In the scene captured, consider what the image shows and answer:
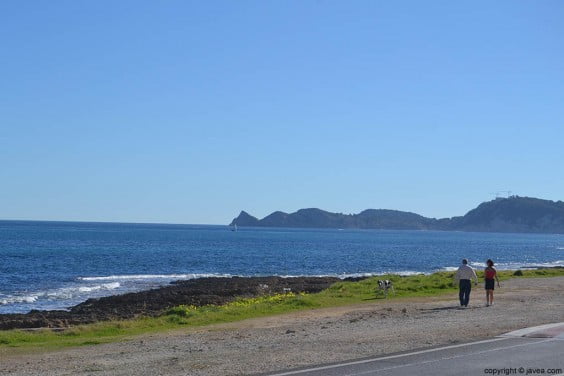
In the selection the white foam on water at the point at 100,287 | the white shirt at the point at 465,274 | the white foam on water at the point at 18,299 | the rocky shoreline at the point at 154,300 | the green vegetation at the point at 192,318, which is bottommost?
the white foam on water at the point at 18,299

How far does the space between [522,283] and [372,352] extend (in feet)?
87.9

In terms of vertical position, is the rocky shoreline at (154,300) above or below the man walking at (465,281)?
below

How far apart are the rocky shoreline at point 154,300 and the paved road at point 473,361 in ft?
58.8

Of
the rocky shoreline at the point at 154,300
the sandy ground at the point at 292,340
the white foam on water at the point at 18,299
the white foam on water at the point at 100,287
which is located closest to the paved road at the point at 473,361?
the sandy ground at the point at 292,340

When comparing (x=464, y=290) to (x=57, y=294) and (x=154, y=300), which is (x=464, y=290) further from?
(x=57, y=294)

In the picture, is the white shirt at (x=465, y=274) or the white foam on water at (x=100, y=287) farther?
the white foam on water at (x=100, y=287)

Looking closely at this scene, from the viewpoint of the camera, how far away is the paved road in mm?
12431

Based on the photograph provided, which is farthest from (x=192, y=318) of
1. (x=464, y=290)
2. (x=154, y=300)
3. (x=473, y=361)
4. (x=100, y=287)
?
(x=100, y=287)

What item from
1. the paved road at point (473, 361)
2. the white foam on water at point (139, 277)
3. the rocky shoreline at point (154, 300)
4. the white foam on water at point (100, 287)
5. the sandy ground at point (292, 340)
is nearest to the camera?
A: the paved road at point (473, 361)

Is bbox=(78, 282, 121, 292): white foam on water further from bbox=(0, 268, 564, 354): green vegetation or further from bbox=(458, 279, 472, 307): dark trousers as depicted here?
bbox=(458, 279, 472, 307): dark trousers

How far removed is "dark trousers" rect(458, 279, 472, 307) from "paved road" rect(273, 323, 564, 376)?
31.7 feet

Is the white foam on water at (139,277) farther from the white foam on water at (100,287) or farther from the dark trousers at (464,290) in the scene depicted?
the dark trousers at (464,290)

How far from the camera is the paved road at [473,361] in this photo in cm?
1243

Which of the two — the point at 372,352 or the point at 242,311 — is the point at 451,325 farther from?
the point at 242,311
